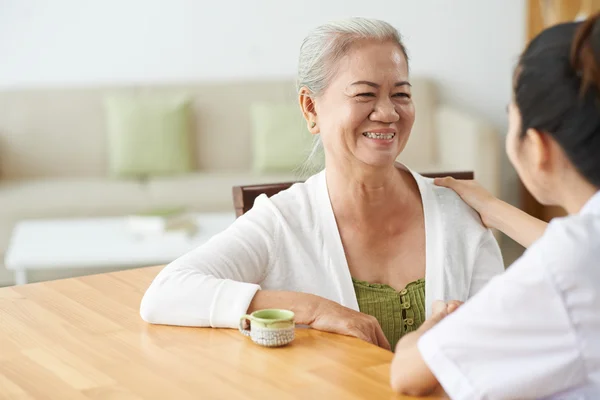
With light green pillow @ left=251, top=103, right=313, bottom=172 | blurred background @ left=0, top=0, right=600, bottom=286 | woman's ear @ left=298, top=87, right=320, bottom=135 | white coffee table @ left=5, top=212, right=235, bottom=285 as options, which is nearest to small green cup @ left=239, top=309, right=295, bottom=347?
woman's ear @ left=298, top=87, right=320, bottom=135

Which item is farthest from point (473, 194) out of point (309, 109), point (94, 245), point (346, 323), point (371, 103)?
point (94, 245)

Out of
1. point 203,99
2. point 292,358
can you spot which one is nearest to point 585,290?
point 292,358

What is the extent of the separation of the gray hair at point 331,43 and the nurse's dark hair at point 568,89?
31.9 inches

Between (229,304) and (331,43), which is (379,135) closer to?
(331,43)

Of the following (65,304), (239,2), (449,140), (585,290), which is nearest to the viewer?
(585,290)

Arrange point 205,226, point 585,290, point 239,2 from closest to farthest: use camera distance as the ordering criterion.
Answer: point 585,290, point 205,226, point 239,2

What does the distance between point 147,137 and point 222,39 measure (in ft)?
2.65

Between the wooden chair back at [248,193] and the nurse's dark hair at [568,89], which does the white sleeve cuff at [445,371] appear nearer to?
the nurse's dark hair at [568,89]

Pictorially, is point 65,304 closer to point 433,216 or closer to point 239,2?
point 433,216

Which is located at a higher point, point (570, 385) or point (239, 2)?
point (239, 2)

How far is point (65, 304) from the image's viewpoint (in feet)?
6.02

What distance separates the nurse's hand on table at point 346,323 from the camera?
1.64 metres

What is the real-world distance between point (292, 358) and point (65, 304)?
0.55 metres

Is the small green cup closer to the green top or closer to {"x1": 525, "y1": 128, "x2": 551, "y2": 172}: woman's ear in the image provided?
the green top
